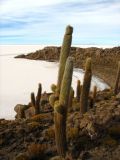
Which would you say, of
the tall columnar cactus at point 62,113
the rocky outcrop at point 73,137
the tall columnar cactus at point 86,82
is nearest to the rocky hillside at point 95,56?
the rocky outcrop at point 73,137

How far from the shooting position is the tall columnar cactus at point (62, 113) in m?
10.3

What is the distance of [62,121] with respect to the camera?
1037cm

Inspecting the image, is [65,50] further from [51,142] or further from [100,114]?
[51,142]

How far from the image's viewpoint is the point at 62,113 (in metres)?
10.3

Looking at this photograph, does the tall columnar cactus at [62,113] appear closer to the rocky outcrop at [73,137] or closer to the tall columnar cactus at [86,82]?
the rocky outcrop at [73,137]

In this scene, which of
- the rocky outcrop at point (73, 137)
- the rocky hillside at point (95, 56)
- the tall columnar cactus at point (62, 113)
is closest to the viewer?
the tall columnar cactus at point (62, 113)

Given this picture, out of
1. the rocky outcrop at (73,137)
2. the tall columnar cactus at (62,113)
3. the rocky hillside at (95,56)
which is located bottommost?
the rocky hillside at (95,56)

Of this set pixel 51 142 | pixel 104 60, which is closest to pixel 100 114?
pixel 51 142

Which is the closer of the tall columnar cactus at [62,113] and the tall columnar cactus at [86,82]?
the tall columnar cactus at [62,113]

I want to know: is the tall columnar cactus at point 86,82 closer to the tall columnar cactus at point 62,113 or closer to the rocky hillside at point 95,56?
the tall columnar cactus at point 62,113

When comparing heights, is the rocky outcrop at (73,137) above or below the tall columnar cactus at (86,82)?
below

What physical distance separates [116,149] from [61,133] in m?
1.75

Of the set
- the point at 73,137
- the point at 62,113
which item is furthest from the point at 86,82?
the point at 62,113

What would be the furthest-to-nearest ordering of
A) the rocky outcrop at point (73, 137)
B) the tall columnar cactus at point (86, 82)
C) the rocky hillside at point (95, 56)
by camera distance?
1. the rocky hillside at point (95, 56)
2. the tall columnar cactus at point (86, 82)
3. the rocky outcrop at point (73, 137)
